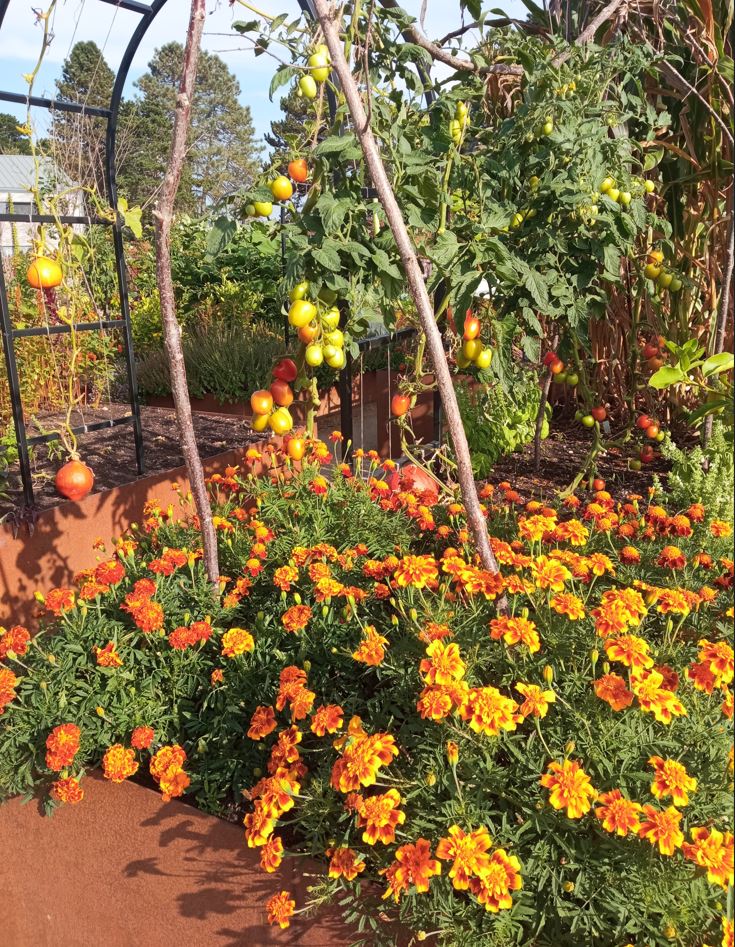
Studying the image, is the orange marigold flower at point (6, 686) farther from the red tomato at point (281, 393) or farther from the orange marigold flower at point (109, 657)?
the red tomato at point (281, 393)

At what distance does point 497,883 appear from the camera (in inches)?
39.5

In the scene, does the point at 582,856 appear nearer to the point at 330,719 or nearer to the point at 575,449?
the point at 330,719

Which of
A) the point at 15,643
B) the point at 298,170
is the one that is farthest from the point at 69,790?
the point at 298,170

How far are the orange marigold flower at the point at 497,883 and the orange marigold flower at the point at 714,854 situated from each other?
0.75 ft

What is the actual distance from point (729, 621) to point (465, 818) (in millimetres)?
629

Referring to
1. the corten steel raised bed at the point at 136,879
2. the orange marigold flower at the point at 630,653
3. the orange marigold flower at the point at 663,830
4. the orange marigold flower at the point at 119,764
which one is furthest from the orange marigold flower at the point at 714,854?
the orange marigold flower at the point at 119,764

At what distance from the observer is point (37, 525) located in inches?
89.8

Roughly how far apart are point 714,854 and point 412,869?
0.40 metres

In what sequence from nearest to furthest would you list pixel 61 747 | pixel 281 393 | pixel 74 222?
pixel 61 747 → pixel 281 393 → pixel 74 222

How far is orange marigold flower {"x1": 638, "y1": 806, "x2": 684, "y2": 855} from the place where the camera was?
0.99 m

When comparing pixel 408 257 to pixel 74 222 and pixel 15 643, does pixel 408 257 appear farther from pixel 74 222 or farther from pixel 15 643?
pixel 74 222

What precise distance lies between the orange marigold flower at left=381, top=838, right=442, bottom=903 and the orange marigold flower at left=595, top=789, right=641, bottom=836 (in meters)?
0.24

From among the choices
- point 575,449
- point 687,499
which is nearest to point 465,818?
point 687,499

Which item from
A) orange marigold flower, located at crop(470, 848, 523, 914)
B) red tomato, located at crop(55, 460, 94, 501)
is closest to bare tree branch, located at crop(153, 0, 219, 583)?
red tomato, located at crop(55, 460, 94, 501)
